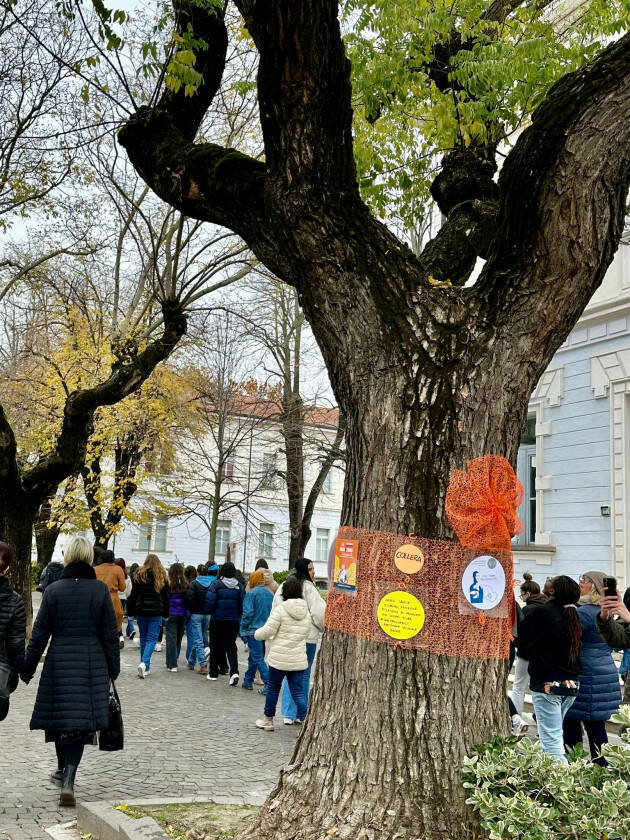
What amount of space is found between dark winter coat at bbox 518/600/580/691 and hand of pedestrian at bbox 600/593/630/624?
363 millimetres

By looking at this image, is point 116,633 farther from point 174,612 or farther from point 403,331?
point 174,612

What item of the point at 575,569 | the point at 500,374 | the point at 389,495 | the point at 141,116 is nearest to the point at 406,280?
the point at 500,374

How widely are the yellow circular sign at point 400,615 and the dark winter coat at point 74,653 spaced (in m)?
2.55

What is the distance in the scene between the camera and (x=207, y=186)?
5.39 meters

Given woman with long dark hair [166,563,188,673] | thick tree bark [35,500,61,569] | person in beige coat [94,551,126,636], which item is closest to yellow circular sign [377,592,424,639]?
person in beige coat [94,551,126,636]

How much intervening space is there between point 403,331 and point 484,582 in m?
1.50

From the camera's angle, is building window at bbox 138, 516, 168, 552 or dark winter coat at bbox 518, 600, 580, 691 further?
building window at bbox 138, 516, 168, 552

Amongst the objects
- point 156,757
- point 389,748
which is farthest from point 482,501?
point 156,757

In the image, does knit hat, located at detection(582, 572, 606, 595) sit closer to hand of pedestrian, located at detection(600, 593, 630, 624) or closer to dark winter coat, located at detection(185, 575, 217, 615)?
hand of pedestrian, located at detection(600, 593, 630, 624)

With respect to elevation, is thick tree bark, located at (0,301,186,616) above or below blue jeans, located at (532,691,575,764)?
above

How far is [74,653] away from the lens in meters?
6.29

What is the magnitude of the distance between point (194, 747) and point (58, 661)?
2553mm

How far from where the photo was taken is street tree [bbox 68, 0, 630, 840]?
14.5 ft

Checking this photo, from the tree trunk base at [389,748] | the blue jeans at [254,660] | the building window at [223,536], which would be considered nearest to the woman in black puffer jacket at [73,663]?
the tree trunk base at [389,748]
